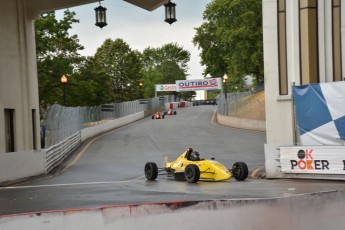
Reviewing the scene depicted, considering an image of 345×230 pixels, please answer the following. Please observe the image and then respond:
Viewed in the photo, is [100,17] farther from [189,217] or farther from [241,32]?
[241,32]

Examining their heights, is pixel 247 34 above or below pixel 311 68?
above

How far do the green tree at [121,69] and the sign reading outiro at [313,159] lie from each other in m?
81.6

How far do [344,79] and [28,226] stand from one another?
11.6 metres

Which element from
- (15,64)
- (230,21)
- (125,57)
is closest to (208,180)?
(15,64)

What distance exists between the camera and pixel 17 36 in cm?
2289

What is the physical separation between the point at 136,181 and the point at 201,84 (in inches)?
2476

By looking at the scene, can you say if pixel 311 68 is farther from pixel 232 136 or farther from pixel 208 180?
pixel 232 136

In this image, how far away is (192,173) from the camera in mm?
17500

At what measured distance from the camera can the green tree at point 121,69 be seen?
102 m

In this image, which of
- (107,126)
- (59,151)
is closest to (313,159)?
(59,151)

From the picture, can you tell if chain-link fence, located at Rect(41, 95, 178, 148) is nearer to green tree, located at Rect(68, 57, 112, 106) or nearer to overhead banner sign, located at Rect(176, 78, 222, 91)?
green tree, located at Rect(68, 57, 112, 106)

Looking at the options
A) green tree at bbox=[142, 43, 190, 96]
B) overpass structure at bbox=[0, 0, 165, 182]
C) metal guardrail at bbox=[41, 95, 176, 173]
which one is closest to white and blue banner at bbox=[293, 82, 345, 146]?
overpass structure at bbox=[0, 0, 165, 182]

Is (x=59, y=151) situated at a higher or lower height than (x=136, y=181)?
higher

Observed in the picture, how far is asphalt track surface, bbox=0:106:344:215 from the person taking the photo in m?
13.2
